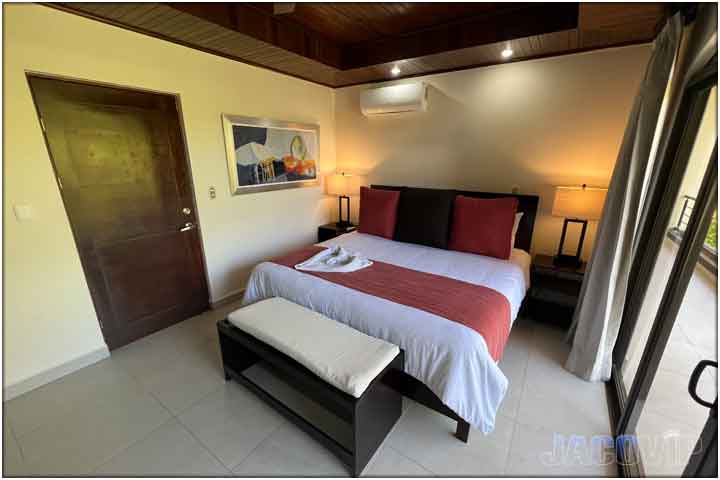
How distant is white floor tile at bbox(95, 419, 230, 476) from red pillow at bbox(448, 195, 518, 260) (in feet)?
7.62

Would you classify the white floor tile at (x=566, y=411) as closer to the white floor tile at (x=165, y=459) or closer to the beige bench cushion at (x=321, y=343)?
the beige bench cushion at (x=321, y=343)

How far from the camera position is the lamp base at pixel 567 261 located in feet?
Result: 8.32

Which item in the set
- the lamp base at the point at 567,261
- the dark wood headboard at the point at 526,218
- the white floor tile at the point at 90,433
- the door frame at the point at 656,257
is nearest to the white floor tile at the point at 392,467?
the door frame at the point at 656,257

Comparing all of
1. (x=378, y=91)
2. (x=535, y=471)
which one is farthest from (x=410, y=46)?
(x=535, y=471)

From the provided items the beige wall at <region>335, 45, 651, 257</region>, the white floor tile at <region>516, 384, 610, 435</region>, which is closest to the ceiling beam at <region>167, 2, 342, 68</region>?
the beige wall at <region>335, 45, 651, 257</region>

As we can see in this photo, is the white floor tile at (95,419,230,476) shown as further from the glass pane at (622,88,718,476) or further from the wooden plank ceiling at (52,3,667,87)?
the wooden plank ceiling at (52,3,667,87)

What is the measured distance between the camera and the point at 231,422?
5.71 ft

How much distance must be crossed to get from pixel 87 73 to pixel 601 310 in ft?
12.4

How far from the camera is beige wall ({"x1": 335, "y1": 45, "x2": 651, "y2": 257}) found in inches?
94.7

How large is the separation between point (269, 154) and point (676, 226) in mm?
3277

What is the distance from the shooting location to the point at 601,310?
1.88 m

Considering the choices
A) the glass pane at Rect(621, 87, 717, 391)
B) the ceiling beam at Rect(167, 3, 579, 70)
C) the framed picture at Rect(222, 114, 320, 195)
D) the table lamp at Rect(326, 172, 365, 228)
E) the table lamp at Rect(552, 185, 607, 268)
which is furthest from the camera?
the table lamp at Rect(326, 172, 365, 228)

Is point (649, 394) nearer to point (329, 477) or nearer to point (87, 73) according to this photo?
point (329, 477)

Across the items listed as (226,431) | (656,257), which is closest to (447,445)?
(226,431)
